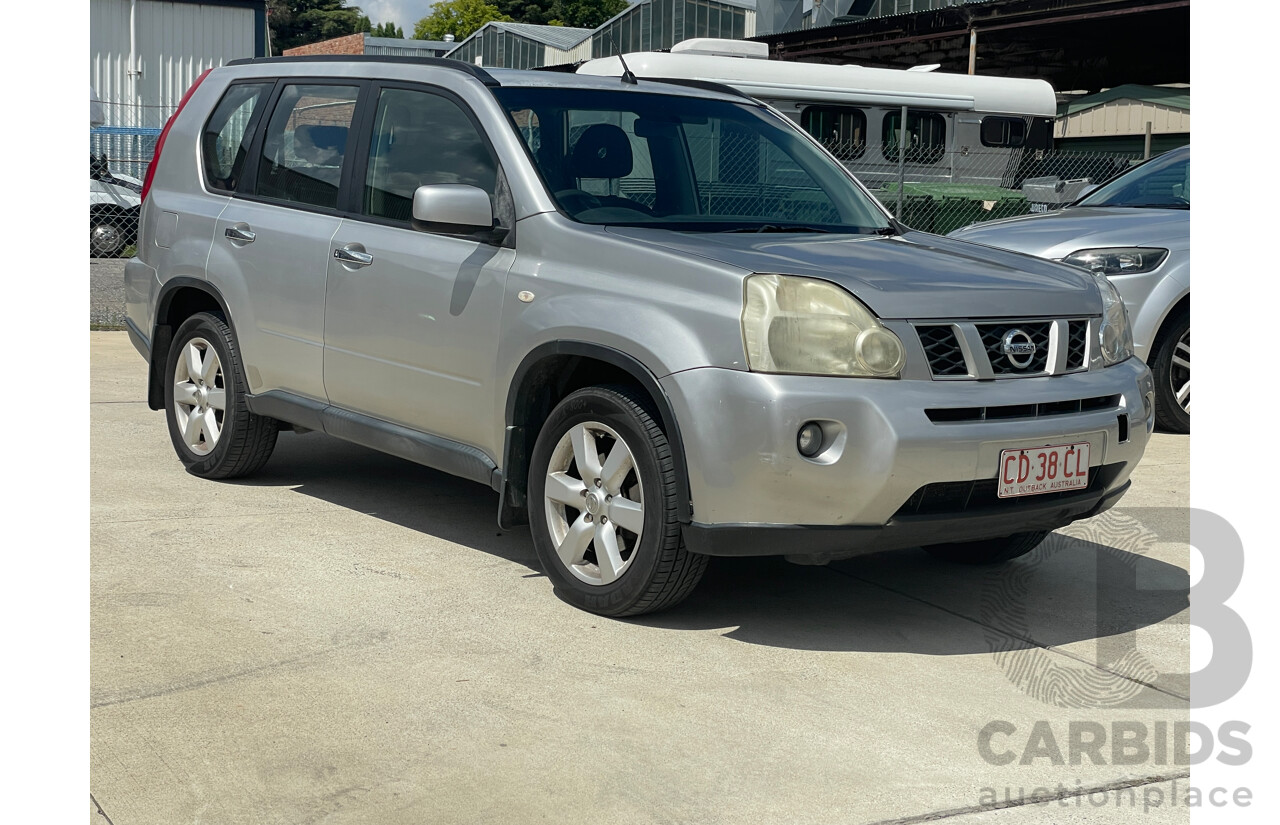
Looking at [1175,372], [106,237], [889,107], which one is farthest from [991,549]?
[106,237]

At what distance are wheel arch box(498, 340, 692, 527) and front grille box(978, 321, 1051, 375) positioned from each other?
1061 mm

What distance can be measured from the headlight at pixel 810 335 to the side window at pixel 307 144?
230cm

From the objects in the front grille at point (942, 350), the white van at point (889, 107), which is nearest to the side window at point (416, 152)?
the front grille at point (942, 350)

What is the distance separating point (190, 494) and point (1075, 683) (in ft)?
12.9

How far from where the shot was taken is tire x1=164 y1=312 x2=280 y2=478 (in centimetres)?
625

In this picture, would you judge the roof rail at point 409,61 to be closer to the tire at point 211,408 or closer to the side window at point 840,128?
the tire at point 211,408

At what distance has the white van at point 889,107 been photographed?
1453 cm

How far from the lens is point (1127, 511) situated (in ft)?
20.9

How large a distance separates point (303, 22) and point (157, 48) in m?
65.0

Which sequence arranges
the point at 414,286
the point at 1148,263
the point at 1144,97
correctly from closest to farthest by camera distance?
1. the point at 414,286
2. the point at 1148,263
3. the point at 1144,97

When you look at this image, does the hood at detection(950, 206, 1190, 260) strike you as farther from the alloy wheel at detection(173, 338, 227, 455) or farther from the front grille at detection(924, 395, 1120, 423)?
the alloy wheel at detection(173, 338, 227, 455)

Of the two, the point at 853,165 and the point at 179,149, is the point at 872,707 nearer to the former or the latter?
the point at 179,149

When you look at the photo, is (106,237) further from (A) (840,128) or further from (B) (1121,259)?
(B) (1121,259)

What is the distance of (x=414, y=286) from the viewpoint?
17.1 feet
